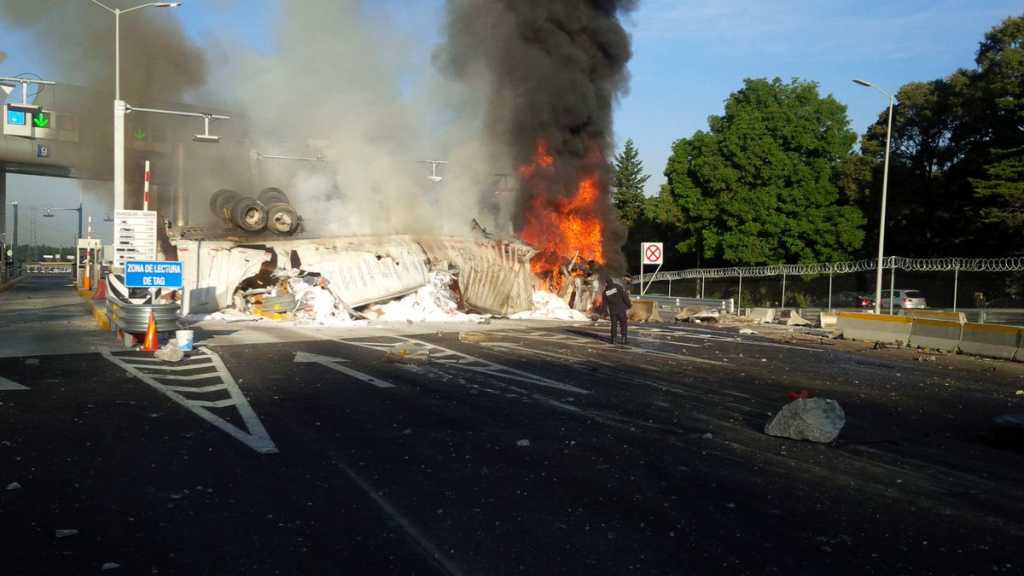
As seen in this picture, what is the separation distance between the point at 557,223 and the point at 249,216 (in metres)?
9.51

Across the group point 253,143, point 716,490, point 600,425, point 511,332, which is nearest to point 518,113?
point 511,332

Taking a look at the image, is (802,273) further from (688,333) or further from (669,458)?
(669,458)

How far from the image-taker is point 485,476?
5539 millimetres

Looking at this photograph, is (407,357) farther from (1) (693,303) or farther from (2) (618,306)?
(1) (693,303)

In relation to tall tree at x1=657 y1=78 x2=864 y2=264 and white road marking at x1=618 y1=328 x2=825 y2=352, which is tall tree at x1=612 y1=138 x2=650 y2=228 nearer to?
tall tree at x1=657 y1=78 x2=864 y2=264

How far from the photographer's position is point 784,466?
6043 millimetres

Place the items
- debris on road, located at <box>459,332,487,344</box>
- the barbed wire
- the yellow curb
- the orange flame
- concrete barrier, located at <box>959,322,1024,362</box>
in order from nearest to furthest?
concrete barrier, located at <box>959,322,1024,362</box>
debris on road, located at <box>459,332,487,344</box>
the yellow curb
the orange flame
the barbed wire

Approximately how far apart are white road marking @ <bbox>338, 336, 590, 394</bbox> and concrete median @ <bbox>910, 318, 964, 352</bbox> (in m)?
10.3

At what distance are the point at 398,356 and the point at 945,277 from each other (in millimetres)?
24976

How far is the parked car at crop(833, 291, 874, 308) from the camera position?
30422 millimetres

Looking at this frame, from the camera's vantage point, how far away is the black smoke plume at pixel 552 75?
22672 mm

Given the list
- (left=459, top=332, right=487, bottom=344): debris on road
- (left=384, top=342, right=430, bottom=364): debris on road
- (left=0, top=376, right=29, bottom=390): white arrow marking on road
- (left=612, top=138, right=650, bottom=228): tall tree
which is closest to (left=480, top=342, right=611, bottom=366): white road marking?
(left=459, top=332, right=487, bottom=344): debris on road

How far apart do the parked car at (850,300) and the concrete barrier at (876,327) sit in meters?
12.5

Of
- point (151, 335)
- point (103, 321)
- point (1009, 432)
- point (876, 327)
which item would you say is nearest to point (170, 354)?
point (151, 335)
